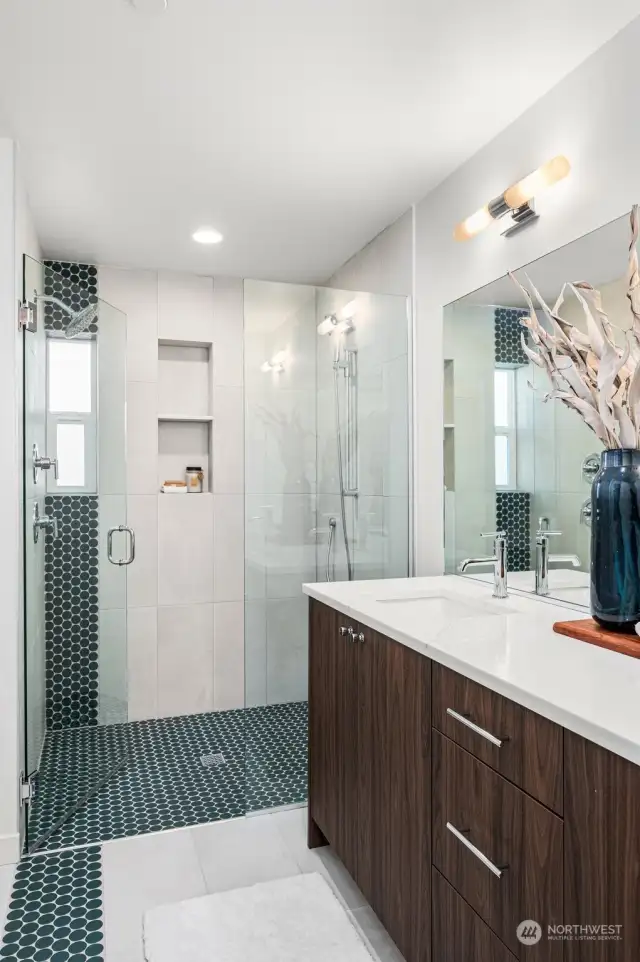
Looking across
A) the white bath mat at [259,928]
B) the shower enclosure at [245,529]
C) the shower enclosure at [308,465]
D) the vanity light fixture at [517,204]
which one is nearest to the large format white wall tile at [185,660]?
the shower enclosure at [245,529]

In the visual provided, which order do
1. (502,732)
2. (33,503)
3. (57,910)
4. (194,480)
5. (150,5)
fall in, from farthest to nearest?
(194,480), (33,503), (57,910), (150,5), (502,732)

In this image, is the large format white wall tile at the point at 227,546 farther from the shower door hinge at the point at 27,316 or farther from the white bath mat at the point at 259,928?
the white bath mat at the point at 259,928

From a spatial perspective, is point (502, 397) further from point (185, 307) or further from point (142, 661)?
point (142, 661)

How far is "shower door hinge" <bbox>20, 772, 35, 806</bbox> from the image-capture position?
2338mm

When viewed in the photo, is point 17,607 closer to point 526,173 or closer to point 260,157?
point 260,157

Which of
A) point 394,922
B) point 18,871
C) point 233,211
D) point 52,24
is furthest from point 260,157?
point 18,871

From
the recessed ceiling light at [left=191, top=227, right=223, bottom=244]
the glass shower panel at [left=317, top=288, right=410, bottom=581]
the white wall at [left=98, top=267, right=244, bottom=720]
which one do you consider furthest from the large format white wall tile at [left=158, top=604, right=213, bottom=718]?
the recessed ceiling light at [left=191, top=227, right=223, bottom=244]

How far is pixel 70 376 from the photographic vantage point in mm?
2801

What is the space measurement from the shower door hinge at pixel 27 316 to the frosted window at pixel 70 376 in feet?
0.78

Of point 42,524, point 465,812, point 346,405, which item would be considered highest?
point 346,405

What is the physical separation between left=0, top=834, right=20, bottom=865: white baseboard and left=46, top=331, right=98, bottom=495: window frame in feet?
4.07

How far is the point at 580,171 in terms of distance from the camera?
1.90 meters

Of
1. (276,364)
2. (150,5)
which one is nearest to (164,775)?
(276,364)

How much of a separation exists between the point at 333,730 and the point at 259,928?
22.1 inches
